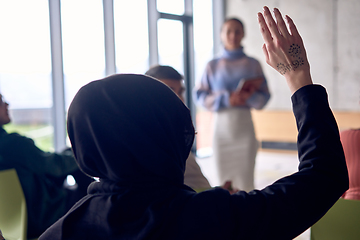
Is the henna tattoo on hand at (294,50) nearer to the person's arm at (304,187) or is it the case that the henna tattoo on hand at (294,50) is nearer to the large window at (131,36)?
the person's arm at (304,187)

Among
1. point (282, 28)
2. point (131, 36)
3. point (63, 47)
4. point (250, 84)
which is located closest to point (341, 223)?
point (282, 28)

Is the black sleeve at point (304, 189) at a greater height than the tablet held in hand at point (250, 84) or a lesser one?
lesser

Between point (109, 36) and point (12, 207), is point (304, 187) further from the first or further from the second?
point (109, 36)

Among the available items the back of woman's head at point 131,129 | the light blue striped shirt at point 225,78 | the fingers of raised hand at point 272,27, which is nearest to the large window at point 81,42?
the light blue striped shirt at point 225,78

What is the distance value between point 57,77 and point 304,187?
12.1ft

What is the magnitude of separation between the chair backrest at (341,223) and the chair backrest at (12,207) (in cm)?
140

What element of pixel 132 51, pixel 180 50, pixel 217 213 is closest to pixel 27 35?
pixel 132 51

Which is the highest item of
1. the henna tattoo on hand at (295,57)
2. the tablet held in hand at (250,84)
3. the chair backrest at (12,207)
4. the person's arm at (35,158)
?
the henna tattoo on hand at (295,57)

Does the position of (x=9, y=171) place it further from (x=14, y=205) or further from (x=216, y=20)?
(x=216, y=20)

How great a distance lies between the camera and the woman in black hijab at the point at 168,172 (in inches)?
28.9

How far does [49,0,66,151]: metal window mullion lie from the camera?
397 centimetres

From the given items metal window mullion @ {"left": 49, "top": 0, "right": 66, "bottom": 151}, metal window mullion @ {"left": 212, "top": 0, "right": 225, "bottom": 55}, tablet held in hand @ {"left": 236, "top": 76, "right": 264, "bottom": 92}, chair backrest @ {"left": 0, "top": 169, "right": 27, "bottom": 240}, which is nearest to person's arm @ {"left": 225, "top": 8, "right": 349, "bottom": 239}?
chair backrest @ {"left": 0, "top": 169, "right": 27, "bottom": 240}

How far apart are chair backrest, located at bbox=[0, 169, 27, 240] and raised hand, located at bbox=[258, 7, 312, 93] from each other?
151cm

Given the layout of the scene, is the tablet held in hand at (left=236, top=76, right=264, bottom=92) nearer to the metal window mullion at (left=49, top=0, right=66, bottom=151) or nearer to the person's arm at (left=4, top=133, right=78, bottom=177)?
the person's arm at (left=4, top=133, right=78, bottom=177)
